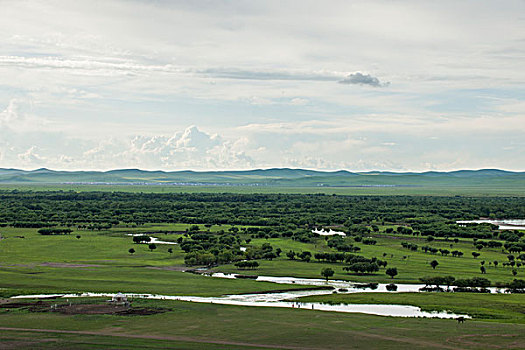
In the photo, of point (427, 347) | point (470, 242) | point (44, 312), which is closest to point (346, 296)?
point (427, 347)

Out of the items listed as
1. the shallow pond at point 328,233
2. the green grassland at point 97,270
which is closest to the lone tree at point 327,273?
the green grassland at point 97,270

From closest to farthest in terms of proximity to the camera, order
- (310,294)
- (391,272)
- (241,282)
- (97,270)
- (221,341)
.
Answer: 1. (221,341)
2. (310,294)
3. (241,282)
4. (391,272)
5. (97,270)

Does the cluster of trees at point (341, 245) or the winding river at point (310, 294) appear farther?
the cluster of trees at point (341, 245)

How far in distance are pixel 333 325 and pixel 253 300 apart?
52.6ft

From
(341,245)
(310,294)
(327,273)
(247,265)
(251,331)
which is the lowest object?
(310,294)

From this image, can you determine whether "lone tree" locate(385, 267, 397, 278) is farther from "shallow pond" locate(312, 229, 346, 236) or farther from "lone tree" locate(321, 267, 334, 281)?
"shallow pond" locate(312, 229, 346, 236)

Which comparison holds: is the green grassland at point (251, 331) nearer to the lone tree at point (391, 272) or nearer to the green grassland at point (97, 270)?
the green grassland at point (97, 270)

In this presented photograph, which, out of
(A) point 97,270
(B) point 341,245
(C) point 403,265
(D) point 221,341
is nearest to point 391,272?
(C) point 403,265

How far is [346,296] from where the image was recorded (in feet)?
249

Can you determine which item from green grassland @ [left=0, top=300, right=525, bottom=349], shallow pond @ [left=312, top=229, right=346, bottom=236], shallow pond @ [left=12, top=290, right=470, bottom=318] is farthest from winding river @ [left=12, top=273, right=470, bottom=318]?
shallow pond @ [left=312, top=229, right=346, bottom=236]

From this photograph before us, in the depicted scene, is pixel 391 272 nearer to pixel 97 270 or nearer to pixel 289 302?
pixel 289 302

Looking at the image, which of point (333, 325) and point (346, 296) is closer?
point (333, 325)

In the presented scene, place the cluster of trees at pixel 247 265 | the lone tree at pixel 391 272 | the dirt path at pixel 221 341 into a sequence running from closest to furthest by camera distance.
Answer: the dirt path at pixel 221 341
the lone tree at pixel 391 272
the cluster of trees at pixel 247 265

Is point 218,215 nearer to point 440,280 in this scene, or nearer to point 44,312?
point 440,280
